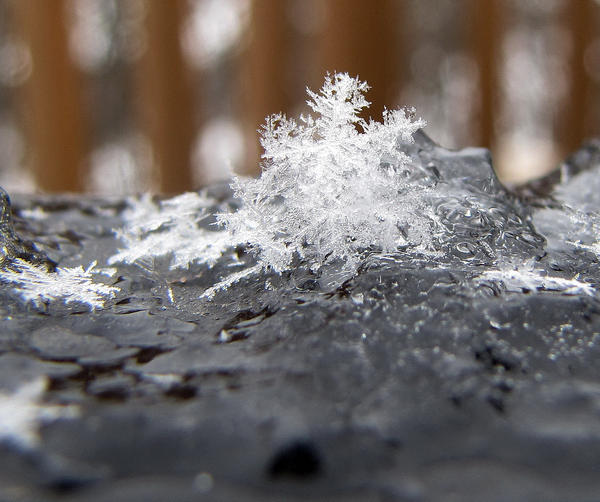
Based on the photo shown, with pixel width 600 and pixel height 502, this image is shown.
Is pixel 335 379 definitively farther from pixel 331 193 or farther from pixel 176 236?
pixel 176 236

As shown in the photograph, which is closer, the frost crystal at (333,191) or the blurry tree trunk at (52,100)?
the frost crystal at (333,191)

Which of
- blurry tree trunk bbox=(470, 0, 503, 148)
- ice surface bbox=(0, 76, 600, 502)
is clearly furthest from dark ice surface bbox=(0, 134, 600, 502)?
blurry tree trunk bbox=(470, 0, 503, 148)

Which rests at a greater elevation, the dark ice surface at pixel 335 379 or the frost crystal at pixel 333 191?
the frost crystal at pixel 333 191

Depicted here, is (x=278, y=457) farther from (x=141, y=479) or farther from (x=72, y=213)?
(x=72, y=213)

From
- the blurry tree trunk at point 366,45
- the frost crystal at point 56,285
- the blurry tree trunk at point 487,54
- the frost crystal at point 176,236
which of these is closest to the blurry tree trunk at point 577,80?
the blurry tree trunk at point 487,54

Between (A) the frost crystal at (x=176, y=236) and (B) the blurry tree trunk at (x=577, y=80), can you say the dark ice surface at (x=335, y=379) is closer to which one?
(A) the frost crystal at (x=176, y=236)

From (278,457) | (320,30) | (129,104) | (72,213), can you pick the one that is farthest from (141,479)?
(129,104)
